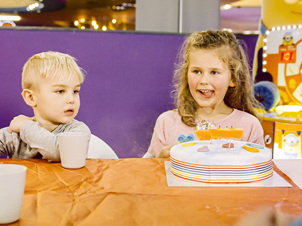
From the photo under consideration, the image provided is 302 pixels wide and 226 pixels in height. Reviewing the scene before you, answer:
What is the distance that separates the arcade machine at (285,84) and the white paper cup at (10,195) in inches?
100

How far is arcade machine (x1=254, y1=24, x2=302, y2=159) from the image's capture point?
277cm

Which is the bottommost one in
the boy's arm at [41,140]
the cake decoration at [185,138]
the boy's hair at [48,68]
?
the cake decoration at [185,138]

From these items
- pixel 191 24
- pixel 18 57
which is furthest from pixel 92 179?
pixel 191 24

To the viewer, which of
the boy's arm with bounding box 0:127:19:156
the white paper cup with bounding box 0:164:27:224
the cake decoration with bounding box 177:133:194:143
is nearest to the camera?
the white paper cup with bounding box 0:164:27:224

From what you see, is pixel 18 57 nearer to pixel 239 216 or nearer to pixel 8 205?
pixel 8 205

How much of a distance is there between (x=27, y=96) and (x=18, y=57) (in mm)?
465

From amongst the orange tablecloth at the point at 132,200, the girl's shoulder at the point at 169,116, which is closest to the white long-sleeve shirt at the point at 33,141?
the orange tablecloth at the point at 132,200

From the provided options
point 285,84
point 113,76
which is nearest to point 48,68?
point 113,76

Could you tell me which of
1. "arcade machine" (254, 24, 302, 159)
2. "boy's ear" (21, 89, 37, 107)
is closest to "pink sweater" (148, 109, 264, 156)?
"boy's ear" (21, 89, 37, 107)

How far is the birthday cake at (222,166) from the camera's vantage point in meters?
0.87

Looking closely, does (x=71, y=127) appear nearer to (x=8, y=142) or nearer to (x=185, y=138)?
(x=8, y=142)

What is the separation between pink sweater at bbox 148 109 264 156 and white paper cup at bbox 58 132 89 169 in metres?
0.72

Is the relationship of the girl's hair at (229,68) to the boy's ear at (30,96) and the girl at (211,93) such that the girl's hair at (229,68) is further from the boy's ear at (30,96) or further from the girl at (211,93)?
the boy's ear at (30,96)

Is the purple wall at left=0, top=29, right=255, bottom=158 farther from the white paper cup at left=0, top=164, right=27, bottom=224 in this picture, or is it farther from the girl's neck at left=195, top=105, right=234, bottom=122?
the white paper cup at left=0, top=164, right=27, bottom=224
